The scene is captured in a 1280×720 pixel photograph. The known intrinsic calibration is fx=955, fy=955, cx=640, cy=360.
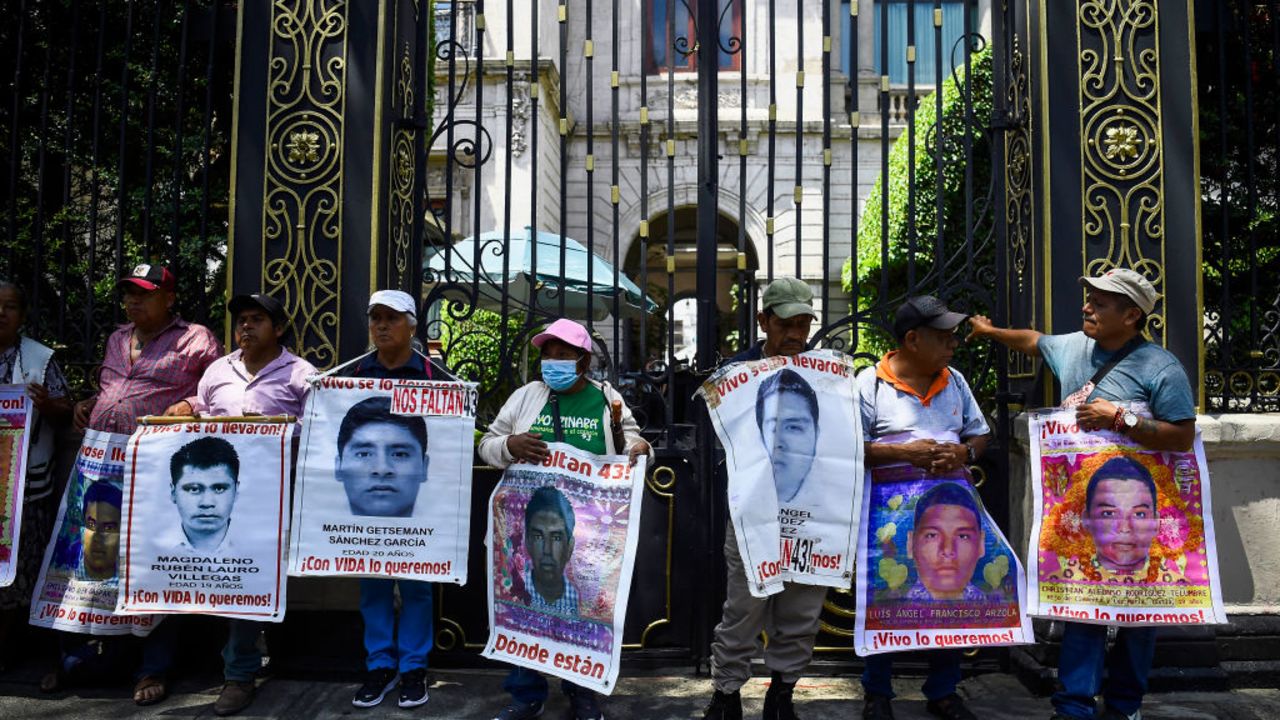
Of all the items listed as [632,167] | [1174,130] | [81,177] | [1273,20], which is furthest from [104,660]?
[632,167]

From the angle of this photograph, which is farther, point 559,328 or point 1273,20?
point 1273,20

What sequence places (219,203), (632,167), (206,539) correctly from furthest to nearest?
(632,167)
(219,203)
(206,539)

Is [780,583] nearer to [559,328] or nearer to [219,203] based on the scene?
[559,328]

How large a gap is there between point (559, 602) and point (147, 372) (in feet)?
7.53

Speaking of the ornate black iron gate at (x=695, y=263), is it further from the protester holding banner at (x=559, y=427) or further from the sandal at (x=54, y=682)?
the sandal at (x=54, y=682)

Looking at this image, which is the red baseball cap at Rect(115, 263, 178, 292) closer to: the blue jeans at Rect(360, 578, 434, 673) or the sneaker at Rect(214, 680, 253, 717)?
the blue jeans at Rect(360, 578, 434, 673)

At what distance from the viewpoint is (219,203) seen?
19.6 ft

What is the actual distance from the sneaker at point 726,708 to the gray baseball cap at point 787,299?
161 centimetres

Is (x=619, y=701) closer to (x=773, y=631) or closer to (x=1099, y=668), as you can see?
(x=773, y=631)

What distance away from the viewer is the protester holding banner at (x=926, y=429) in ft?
13.0

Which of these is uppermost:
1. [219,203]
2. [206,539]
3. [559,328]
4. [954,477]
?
[219,203]

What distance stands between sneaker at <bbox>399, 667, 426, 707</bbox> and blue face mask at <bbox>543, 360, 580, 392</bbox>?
4.71 ft

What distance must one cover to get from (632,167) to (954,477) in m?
10.8

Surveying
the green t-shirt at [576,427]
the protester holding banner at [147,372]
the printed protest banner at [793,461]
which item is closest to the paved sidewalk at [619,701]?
the protester holding banner at [147,372]
